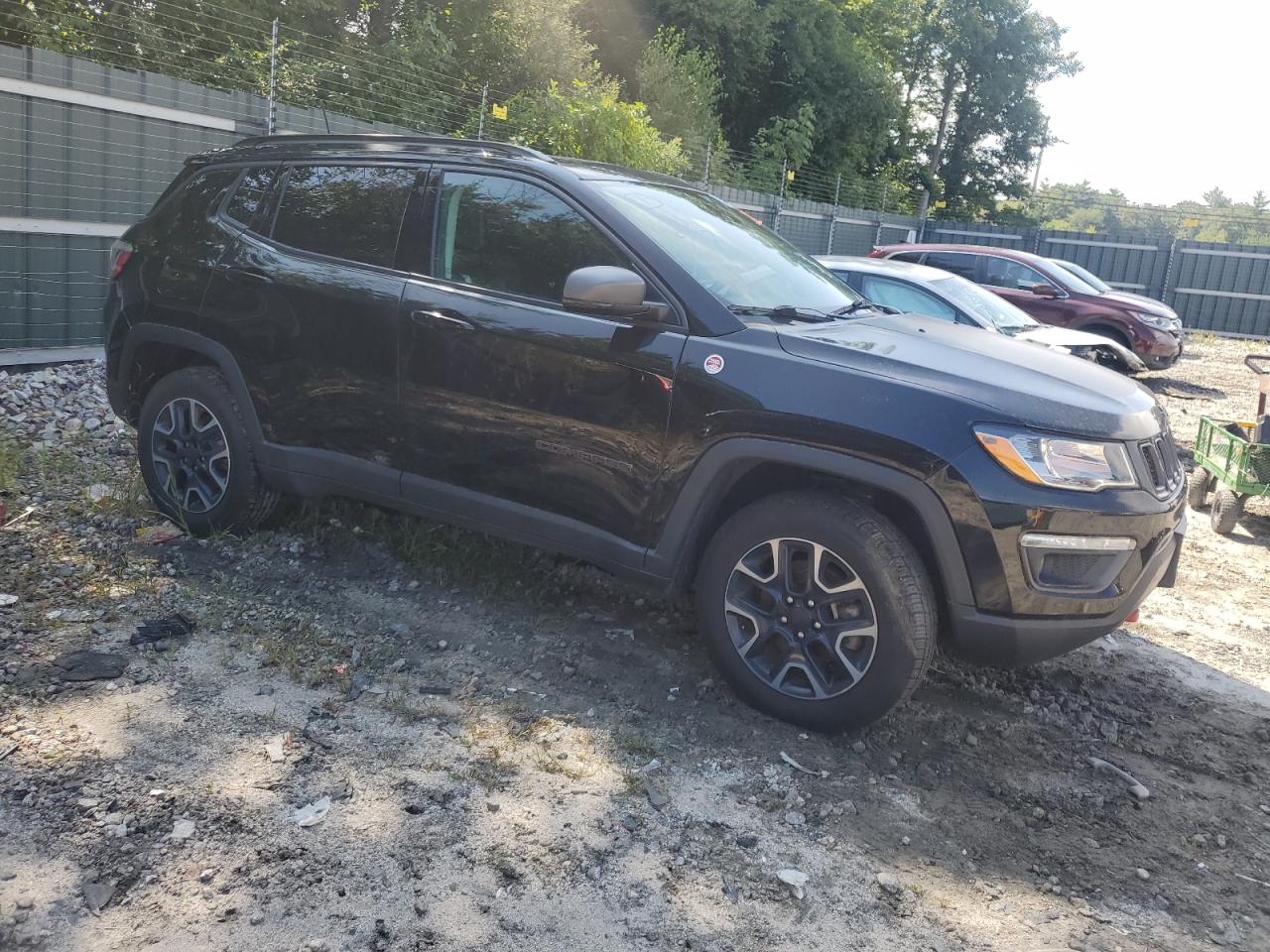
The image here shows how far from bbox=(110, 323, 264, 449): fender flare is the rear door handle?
0.30 m

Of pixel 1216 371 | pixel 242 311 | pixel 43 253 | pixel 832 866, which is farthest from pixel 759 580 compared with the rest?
pixel 1216 371

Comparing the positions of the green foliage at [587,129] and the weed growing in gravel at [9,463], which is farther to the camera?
the green foliage at [587,129]

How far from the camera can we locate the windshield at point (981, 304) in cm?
838

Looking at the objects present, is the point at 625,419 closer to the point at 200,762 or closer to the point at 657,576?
the point at 657,576

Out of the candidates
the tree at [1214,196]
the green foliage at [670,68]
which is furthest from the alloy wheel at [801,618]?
the tree at [1214,196]

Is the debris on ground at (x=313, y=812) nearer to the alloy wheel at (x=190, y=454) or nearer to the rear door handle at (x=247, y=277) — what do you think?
the alloy wheel at (x=190, y=454)

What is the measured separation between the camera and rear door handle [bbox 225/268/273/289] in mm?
A: 4449

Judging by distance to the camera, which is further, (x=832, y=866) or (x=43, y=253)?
(x=43, y=253)

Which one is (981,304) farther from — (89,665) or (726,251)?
(89,665)

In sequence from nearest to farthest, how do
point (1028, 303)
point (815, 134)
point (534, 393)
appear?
1. point (534, 393)
2. point (1028, 303)
3. point (815, 134)

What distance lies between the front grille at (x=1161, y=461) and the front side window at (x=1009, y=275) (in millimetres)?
9764

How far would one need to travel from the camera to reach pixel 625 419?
11.8ft

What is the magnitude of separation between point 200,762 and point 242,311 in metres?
2.19

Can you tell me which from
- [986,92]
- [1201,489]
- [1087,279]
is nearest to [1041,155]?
[986,92]
